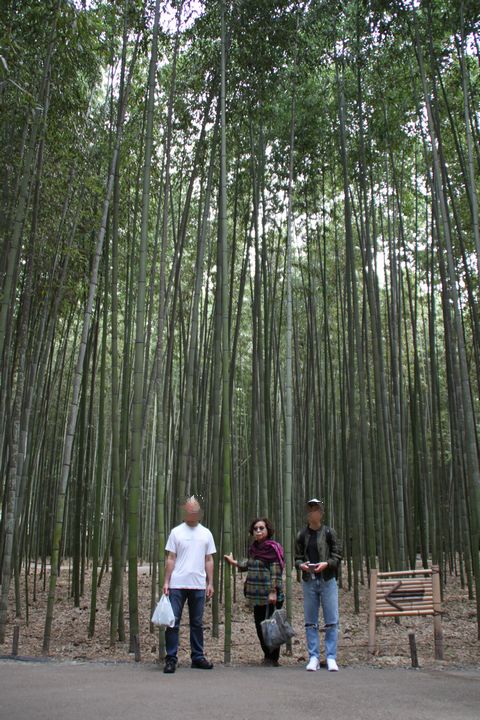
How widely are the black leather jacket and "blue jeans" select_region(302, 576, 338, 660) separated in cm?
5

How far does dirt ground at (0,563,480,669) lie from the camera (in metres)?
3.58

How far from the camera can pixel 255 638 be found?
4438 millimetres

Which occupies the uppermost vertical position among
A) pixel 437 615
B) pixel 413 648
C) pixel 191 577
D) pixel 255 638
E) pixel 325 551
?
pixel 325 551

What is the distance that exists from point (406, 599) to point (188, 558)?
1.31 metres

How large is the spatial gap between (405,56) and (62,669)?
5.59 meters

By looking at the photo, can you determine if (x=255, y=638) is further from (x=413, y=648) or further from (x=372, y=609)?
(x=413, y=648)

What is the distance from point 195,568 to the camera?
319 cm

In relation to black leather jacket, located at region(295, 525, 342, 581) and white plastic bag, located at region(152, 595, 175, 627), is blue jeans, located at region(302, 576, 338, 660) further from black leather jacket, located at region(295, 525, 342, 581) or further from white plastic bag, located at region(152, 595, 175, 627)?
white plastic bag, located at region(152, 595, 175, 627)

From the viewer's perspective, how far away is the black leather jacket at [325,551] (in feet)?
10.6

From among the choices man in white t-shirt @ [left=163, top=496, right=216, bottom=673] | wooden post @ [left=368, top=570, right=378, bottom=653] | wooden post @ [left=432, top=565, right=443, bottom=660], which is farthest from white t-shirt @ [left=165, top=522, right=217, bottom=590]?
wooden post @ [left=432, top=565, right=443, bottom=660]

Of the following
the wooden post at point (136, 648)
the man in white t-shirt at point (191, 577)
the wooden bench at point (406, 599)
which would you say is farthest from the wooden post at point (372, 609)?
the wooden post at point (136, 648)

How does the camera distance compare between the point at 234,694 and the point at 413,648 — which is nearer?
the point at 234,694

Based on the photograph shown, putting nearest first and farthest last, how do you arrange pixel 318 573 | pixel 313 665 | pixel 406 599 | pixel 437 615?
1. pixel 313 665
2. pixel 318 573
3. pixel 437 615
4. pixel 406 599

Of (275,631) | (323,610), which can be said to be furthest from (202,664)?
(323,610)
